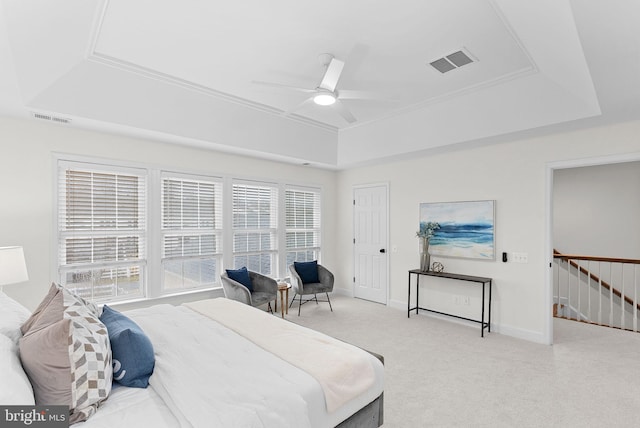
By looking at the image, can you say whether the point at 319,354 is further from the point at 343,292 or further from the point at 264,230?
the point at 343,292

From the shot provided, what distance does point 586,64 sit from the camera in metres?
2.48

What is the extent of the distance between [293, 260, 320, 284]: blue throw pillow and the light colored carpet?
0.79m

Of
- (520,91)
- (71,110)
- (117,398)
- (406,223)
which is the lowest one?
(117,398)

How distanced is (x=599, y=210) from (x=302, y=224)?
5304 mm

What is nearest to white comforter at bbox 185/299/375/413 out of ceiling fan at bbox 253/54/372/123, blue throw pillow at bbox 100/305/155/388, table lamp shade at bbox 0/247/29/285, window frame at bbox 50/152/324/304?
blue throw pillow at bbox 100/305/155/388

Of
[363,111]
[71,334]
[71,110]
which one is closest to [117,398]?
[71,334]

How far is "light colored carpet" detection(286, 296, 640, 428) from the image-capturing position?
→ 2.38 meters

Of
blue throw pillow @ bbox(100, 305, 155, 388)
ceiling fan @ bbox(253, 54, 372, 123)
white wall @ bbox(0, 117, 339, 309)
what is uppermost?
ceiling fan @ bbox(253, 54, 372, 123)

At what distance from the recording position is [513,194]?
415cm

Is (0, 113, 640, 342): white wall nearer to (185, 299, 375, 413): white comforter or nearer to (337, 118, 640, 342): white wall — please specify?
(337, 118, 640, 342): white wall

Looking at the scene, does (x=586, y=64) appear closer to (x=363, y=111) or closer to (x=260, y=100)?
(x=363, y=111)

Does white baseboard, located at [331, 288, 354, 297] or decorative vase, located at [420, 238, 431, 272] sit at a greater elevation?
decorative vase, located at [420, 238, 431, 272]

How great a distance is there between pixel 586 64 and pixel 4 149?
531cm

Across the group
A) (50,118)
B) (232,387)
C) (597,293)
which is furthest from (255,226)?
(597,293)
